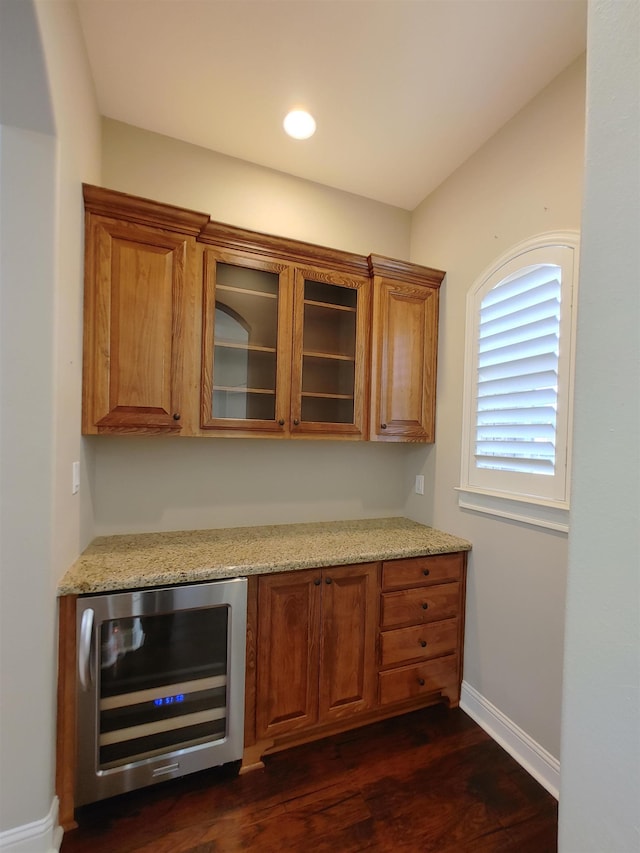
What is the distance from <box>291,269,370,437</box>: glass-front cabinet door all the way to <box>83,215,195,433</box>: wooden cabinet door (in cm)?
60

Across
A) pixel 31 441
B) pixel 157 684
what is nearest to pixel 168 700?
pixel 157 684

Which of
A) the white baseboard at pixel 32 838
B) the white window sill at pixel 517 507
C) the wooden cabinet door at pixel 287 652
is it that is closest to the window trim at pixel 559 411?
the white window sill at pixel 517 507

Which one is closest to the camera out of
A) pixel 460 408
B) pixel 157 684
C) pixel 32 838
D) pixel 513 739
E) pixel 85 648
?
pixel 32 838

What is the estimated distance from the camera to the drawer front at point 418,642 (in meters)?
1.87

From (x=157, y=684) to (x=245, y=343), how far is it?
5.19 feet

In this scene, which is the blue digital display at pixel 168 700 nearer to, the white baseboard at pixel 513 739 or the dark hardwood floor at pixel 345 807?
the dark hardwood floor at pixel 345 807

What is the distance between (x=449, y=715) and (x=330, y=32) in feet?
10.6

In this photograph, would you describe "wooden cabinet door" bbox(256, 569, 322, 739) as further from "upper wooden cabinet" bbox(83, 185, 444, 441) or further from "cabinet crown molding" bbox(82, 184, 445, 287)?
"cabinet crown molding" bbox(82, 184, 445, 287)

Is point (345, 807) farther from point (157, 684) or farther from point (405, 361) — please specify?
point (405, 361)

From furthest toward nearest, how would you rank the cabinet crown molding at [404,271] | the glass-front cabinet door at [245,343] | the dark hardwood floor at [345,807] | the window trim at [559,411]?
1. the cabinet crown molding at [404,271]
2. the glass-front cabinet door at [245,343]
3. the window trim at [559,411]
4. the dark hardwood floor at [345,807]

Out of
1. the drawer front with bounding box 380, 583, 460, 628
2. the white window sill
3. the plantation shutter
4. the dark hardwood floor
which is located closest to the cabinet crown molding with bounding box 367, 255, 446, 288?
the plantation shutter

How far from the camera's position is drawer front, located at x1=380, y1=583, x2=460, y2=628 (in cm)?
187

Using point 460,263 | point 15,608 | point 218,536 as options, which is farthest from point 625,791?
point 460,263

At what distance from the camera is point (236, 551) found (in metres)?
1.76
